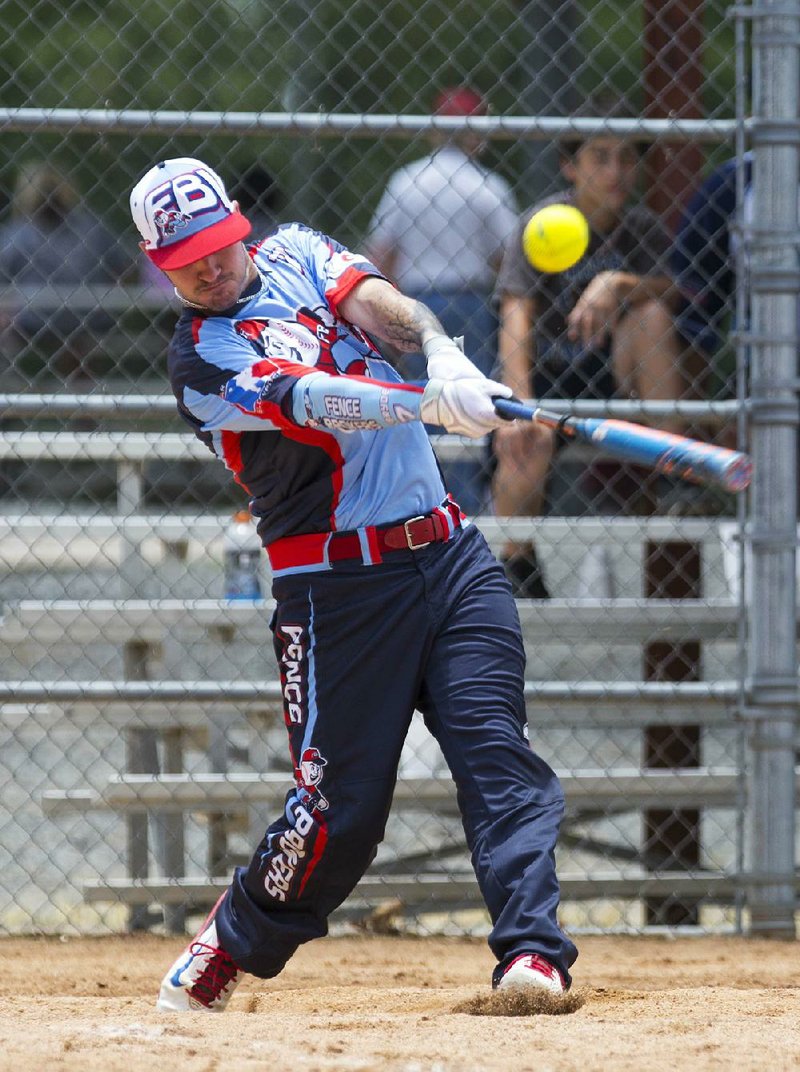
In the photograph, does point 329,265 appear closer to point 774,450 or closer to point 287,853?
point 287,853

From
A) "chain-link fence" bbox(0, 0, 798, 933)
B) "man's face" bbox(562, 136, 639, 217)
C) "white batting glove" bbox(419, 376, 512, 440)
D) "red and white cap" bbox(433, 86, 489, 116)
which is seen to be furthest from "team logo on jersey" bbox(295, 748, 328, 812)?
"red and white cap" bbox(433, 86, 489, 116)

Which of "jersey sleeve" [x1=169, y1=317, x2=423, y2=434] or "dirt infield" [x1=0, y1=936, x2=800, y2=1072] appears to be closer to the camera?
"dirt infield" [x1=0, y1=936, x2=800, y2=1072]

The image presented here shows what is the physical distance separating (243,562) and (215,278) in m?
2.10

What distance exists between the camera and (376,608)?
357 centimetres

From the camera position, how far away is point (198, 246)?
11.5 feet

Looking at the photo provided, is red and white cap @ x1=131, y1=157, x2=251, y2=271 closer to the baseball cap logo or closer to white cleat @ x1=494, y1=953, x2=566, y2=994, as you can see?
the baseball cap logo

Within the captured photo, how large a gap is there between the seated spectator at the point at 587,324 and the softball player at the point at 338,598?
163cm

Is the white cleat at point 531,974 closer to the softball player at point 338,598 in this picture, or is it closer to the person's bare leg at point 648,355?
the softball player at point 338,598

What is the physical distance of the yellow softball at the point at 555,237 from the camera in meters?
5.11

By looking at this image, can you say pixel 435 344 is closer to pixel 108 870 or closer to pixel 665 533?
pixel 665 533

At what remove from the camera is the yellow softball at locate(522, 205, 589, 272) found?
511cm

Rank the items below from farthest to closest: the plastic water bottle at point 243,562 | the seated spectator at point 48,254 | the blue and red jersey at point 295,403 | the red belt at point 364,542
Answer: the seated spectator at point 48,254, the plastic water bottle at point 243,562, the red belt at point 364,542, the blue and red jersey at point 295,403

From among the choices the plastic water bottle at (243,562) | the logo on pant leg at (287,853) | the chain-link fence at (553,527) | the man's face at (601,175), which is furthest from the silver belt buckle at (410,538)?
the man's face at (601,175)

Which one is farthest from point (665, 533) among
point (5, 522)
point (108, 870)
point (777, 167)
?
point (108, 870)
